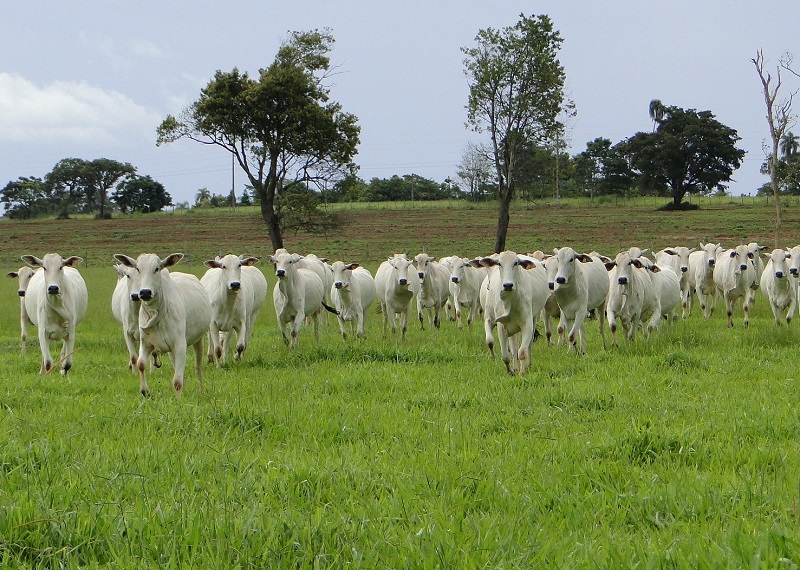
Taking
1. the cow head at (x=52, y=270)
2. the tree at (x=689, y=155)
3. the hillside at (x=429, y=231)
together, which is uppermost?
the tree at (x=689, y=155)

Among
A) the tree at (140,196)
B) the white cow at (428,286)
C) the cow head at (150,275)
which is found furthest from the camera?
the tree at (140,196)

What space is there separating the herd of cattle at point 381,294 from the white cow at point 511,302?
2 cm

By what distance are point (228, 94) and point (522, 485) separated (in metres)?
28.5

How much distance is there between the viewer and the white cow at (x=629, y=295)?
14.3 meters

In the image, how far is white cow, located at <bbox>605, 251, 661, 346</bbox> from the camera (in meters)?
14.3

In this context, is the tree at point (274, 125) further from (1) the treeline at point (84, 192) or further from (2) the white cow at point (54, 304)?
(1) the treeline at point (84, 192)

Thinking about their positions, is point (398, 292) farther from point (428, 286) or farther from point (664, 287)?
point (664, 287)

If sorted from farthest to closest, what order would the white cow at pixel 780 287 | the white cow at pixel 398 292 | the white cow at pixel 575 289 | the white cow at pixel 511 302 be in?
the white cow at pixel 780 287, the white cow at pixel 398 292, the white cow at pixel 575 289, the white cow at pixel 511 302

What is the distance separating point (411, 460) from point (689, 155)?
70.0 metres

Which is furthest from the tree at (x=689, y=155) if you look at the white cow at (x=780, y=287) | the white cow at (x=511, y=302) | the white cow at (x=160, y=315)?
the white cow at (x=160, y=315)

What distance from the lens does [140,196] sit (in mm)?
84812

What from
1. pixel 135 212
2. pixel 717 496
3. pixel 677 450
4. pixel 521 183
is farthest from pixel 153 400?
pixel 135 212

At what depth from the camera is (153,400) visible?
863 centimetres

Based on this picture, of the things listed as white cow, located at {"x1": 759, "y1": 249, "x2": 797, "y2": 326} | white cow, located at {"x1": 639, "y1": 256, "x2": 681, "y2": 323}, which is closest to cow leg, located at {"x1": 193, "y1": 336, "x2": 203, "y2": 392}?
white cow, located at {"x1": 639, "y1": 256, "x2": 681, "y2": 323}
